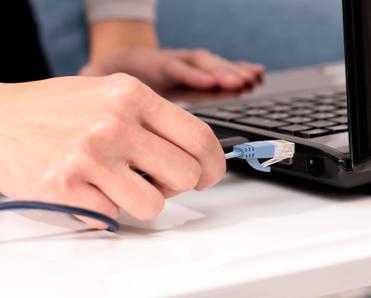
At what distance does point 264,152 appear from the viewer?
1.62 feet

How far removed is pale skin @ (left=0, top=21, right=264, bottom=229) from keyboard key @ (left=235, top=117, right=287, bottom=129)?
3.9 inches

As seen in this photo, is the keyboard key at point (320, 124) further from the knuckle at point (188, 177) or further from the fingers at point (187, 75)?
the fingers at point (187, 75)

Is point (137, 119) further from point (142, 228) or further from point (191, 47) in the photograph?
point (191, 47)

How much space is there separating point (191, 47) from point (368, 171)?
3.33ft

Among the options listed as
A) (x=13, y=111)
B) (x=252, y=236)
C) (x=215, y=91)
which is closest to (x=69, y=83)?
(x=13, y=111)

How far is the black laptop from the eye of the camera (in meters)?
0.44

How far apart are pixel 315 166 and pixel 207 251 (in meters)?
0.12

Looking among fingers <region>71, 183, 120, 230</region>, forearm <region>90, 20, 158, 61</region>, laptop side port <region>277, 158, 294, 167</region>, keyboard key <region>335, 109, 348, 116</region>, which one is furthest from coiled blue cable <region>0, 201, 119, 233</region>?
forearm <region>90, 20, 158, 61</region>

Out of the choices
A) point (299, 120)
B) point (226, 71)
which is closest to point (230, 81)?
point (226, 71)

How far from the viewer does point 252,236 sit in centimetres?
43

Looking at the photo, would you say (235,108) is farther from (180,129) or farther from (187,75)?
(187,75)

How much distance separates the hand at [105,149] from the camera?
0.44 metres

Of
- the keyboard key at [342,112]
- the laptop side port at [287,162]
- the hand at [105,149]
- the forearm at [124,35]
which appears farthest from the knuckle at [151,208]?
the forearm at [124,35]

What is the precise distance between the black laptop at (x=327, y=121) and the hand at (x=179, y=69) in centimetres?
28
